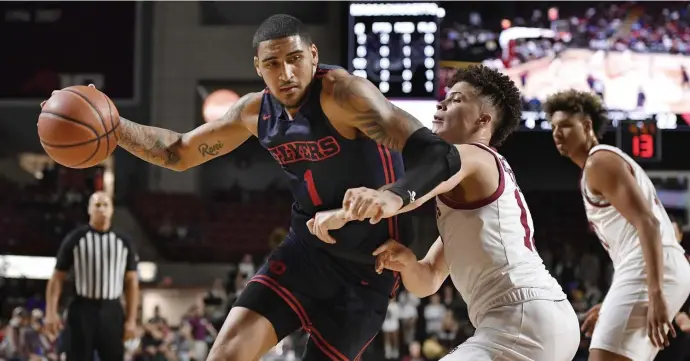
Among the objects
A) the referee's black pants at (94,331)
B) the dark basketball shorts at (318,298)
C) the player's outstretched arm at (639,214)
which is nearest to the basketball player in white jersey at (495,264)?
the dark basketball shorts at (318,298)

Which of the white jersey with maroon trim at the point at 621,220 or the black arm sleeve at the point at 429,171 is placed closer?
the black arm sleeve at the point at 429,171

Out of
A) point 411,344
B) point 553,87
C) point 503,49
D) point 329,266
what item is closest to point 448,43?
point 503,49

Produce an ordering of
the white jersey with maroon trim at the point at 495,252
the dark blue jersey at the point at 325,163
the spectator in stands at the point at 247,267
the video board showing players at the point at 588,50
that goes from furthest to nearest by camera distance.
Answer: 1. the spectator in stands at the point at 247,267
2. the video board showing players at the point at 588,50
3. the dark blue jersey at the point at 325,163
4. the white jersey with maroon trim at the point at 495,252

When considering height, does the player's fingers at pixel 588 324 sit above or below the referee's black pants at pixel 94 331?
above

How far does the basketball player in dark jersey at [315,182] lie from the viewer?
314 centimetres

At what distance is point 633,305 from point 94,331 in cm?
467

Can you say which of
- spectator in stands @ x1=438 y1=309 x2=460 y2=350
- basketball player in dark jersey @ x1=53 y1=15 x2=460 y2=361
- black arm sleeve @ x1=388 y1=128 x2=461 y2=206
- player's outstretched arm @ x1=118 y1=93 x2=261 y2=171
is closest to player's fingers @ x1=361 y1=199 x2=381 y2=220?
black arm sleeve @ x1=388 y1=128 x2=461 y2=206

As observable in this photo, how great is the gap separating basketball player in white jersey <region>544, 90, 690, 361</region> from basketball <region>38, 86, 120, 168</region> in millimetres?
2092

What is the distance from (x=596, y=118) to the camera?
4.29m

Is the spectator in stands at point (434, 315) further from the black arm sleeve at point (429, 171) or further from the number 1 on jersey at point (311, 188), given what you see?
the black arm sleeve at point (429, 171)

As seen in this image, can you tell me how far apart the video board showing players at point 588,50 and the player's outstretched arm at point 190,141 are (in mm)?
8898

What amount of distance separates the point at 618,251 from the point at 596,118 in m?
0.67

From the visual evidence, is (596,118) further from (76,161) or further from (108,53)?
(108,53)

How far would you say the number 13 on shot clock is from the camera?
11758 millimetres
